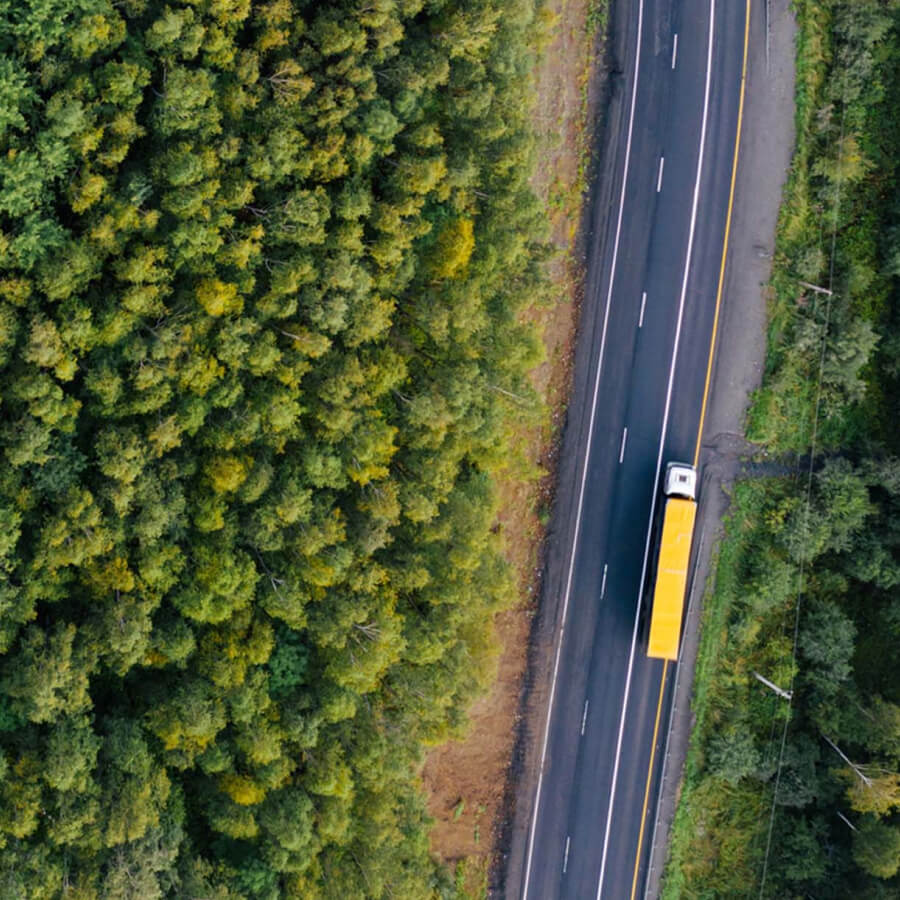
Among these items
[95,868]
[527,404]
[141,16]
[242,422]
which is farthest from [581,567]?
[141,16]

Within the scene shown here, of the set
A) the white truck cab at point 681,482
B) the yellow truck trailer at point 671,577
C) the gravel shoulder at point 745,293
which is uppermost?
the gravel shoulder at point 745,293

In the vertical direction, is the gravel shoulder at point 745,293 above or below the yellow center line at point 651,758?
above

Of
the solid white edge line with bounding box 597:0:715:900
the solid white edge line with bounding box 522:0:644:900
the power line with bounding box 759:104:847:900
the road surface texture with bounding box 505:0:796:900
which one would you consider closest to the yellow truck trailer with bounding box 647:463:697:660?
the solid white edge line with bounding box 597:0:715:900

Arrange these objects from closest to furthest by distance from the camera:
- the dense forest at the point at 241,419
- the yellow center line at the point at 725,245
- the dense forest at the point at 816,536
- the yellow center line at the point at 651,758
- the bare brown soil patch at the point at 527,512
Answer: the dense forest at the point at 241,419
the bare brown soil patch at the point at 527,512
the dense forest at the point at 816,536
the yellow center line at the point at 725,245
the yellow center line at the point at 651,758

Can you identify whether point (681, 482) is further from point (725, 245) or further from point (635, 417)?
point (725, 245)

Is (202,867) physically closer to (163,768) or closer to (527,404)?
(163,768)

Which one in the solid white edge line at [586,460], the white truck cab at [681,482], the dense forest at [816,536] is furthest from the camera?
the solid white edge line at [586,460]

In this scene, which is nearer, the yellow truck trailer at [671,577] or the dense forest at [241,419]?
the dense forest at [241,419]

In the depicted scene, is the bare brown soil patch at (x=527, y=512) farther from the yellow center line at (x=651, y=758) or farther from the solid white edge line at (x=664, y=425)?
the yellow center line at (x=651, y=758)

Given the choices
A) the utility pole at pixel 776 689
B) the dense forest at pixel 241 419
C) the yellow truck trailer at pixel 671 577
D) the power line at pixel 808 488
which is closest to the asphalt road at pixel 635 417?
the yellow truck trailer at pixel 671 577
